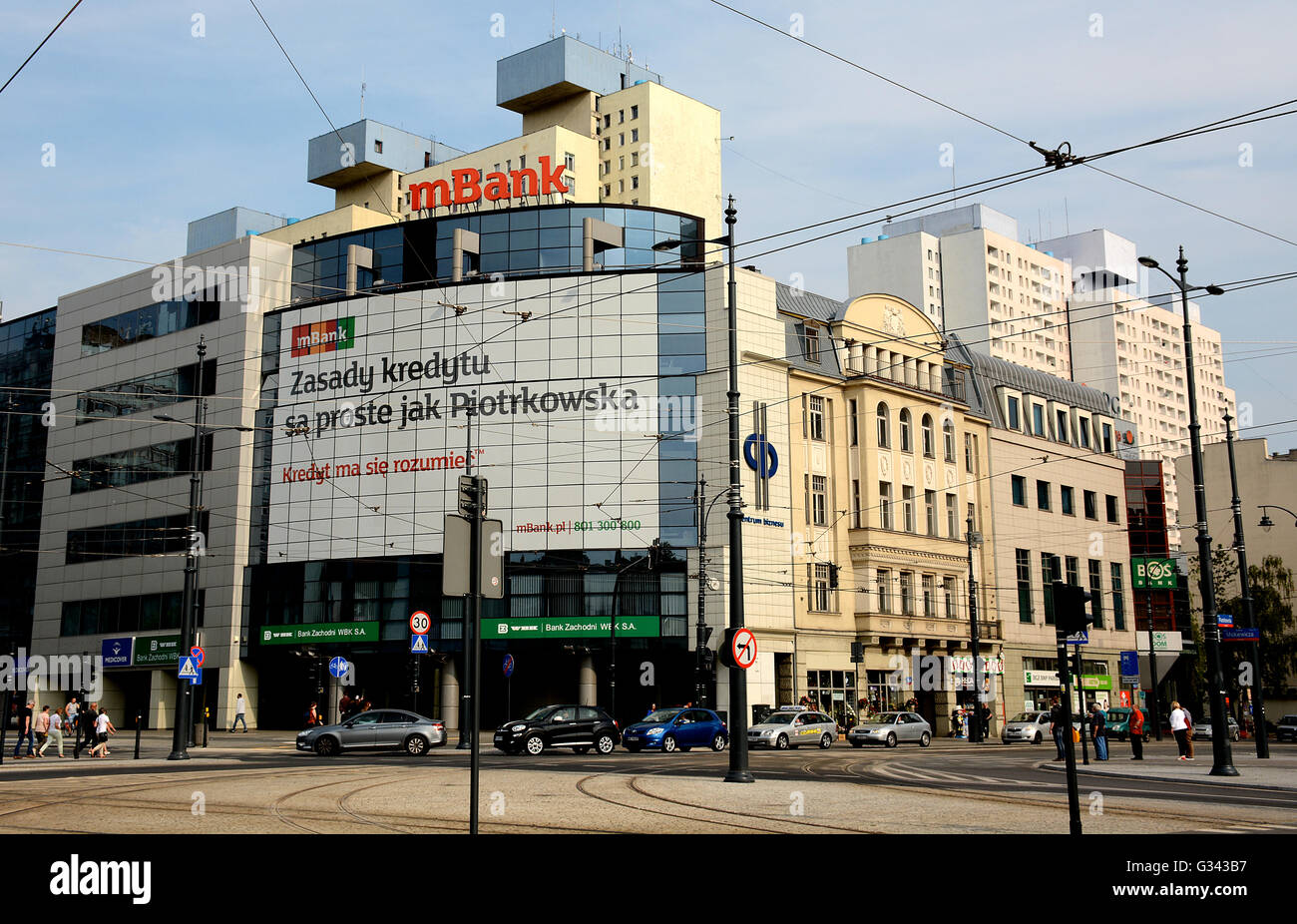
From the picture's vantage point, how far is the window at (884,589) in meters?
56.1

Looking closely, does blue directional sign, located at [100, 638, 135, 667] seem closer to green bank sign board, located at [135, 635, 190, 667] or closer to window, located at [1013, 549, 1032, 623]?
green bank sign board, located at [135, 635, 190, 667]

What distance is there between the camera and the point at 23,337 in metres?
75.1

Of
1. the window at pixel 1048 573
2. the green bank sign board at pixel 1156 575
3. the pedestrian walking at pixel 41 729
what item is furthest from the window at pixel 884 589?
the pedestrian walking at pixel 41 729

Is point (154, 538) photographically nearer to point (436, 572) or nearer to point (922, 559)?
point (436, 572)

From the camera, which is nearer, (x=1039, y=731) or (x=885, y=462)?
(x=1039, y=731)

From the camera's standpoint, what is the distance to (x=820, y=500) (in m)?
56.1

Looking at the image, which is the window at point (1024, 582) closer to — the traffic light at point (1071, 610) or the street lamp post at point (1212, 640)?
the street lamp post at point (1212, 640)

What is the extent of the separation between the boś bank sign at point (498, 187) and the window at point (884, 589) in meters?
25.2

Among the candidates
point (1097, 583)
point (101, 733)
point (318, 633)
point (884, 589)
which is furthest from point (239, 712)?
point (1097, 583)

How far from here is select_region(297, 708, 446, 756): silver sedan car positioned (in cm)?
3359

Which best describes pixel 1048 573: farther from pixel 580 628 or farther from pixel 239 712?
pixel 239 712

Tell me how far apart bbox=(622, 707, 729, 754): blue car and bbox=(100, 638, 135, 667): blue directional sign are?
36.7 m
